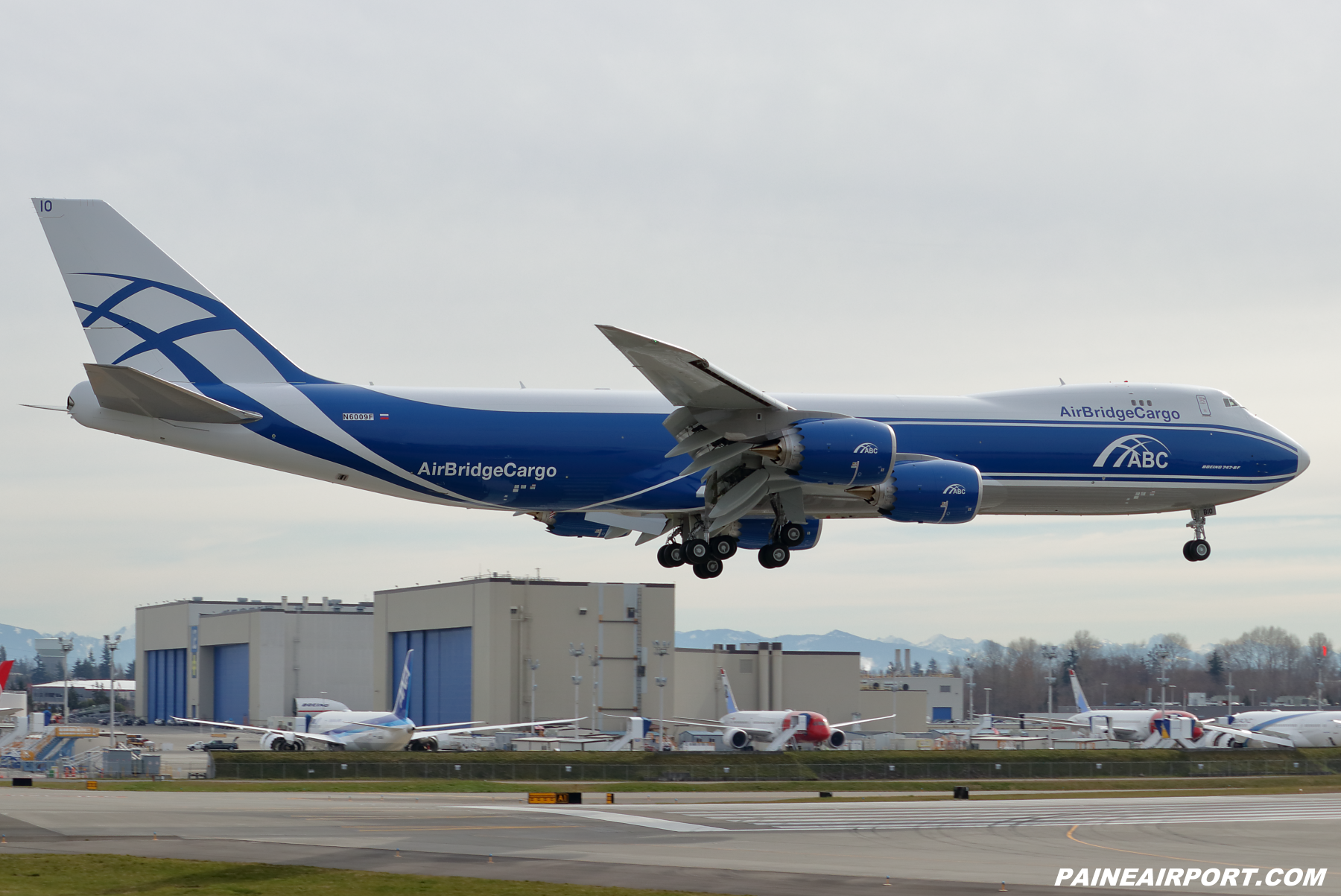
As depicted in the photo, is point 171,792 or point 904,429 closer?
point 904,429

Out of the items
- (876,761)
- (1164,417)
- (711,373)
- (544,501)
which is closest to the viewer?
(711,373)

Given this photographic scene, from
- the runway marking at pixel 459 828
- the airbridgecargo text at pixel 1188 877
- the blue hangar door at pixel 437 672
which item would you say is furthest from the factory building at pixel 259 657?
the airbridgecargo text at pixel 1188 877

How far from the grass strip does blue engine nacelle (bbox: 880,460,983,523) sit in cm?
1330

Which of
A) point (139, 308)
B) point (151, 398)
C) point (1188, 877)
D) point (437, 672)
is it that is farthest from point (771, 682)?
point (1188, 877)

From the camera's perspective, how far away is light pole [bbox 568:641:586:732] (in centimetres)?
9038

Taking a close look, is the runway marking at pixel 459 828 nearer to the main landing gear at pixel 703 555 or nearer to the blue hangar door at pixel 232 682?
the main landing gear at pixel 703 555

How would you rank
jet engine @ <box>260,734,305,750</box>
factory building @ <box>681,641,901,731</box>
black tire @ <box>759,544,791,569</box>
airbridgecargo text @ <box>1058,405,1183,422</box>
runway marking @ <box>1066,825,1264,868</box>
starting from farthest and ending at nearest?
factory building @ <box>681,641,901,731</box> < jet engine @ <box>260,734,305,750</box> < airbridgecargo text @ <box>1058,405,1183,422</box> < black tire @ <box>759,544,791,569</box> < runway marking @ <box>1066,825,1264,868</box>

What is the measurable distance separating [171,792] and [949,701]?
147 metres

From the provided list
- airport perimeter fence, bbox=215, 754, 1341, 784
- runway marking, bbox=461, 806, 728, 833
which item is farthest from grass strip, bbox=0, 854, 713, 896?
airport perimeter fence, bbox=215, 754, 1341, 784

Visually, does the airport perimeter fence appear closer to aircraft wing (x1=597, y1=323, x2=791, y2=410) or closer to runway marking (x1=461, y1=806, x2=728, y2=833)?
runway marking (x1=461, y1=806, x2=728, y2=833)

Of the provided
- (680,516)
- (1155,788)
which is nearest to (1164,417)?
(680,516)

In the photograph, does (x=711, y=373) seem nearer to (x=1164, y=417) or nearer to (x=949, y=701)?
(x=1164, y=417)

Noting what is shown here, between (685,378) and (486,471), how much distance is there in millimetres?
6157

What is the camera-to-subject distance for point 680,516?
3591 centimetres
